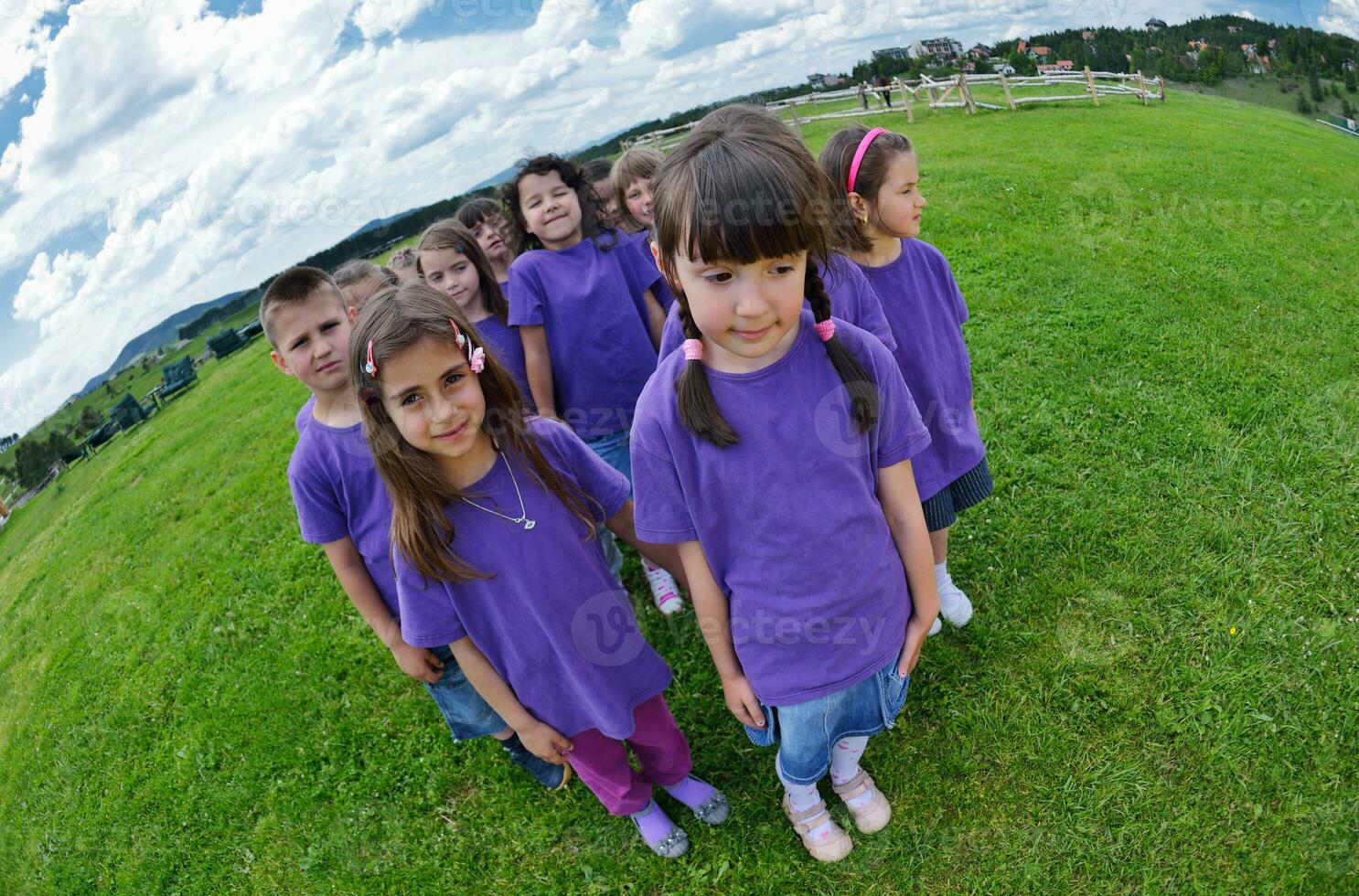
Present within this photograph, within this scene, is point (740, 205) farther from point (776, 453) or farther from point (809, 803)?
point (809, 803)

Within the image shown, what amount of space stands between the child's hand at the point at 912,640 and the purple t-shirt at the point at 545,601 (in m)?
0.88

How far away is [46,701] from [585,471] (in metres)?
6.22

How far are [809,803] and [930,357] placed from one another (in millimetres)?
1731

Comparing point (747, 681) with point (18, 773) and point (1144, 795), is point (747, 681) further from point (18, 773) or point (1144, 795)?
point (18, 773)

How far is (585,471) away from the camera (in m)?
2.33

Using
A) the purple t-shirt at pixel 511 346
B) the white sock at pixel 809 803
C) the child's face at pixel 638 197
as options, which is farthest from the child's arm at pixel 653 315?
the white sock at pixel 809 803

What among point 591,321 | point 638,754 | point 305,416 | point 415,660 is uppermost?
point 305,416

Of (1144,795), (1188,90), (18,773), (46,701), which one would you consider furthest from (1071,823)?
(1188,90)

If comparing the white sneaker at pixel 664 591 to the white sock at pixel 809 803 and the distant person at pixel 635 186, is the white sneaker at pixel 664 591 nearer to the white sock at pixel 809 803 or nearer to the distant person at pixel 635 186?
the white sock at pixel 809 803

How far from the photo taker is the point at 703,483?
1.93m

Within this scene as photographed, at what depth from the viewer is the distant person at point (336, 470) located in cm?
245

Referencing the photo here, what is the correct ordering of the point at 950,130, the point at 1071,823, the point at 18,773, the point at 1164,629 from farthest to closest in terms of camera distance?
the point at 950,130 → the point at 18,773 → the point at 1164,629 → the point at 1071,823

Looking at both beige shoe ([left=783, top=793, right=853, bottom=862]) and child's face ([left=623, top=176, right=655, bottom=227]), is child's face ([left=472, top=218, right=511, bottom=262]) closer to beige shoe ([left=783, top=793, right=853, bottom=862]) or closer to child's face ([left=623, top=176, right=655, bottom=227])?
child's face ([left=623, top=176, right=655, bottom=227])

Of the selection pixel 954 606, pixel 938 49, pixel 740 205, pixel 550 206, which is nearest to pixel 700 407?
pixel 740 205
